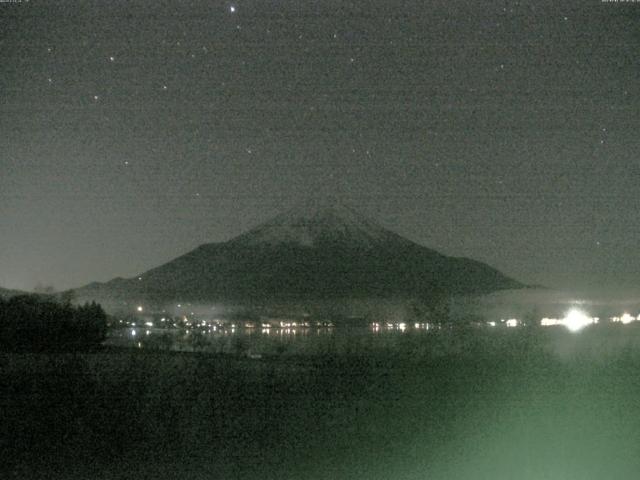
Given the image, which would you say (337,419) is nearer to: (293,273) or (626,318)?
(626,318)

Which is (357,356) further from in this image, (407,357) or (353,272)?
(353,272)

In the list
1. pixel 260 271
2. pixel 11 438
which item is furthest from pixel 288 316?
pixel 11 438

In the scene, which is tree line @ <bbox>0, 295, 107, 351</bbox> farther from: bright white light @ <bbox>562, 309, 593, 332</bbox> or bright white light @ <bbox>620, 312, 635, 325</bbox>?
bright white light @ <bbox>620, 312, 635, 325</bbox>

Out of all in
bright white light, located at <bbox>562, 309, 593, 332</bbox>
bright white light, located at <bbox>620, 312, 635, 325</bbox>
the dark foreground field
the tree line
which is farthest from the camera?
bright white light, located at <bbox>620, 312, 635, 325</bbox>

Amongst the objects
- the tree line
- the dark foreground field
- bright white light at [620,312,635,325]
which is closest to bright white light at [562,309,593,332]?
bright white light at [620,312,635,325]

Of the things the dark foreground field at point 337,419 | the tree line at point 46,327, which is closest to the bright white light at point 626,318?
the dark foreground field at point 337,419

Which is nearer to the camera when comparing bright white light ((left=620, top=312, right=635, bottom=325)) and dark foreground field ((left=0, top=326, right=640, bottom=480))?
dark foreground field ((left=0, top=326, right=640, bottom=480))

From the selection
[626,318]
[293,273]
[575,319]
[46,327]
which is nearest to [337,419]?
[575,319]
